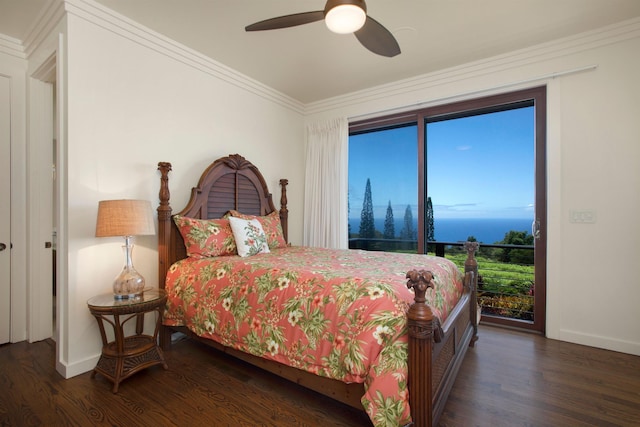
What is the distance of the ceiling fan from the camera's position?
1.60 meters

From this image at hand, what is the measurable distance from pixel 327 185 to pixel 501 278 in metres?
2.52

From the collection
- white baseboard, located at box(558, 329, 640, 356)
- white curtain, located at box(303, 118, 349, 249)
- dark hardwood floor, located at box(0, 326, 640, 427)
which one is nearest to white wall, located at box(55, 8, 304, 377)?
dark hardwood floor, located at box(0, 326, 640, 427)

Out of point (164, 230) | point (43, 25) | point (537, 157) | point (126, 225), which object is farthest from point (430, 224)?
point (43, 25)

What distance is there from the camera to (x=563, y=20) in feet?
8.36

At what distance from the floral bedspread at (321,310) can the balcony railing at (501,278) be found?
1.60 m

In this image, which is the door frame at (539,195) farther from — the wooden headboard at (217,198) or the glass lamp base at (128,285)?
the glass lamp base at (128,285)

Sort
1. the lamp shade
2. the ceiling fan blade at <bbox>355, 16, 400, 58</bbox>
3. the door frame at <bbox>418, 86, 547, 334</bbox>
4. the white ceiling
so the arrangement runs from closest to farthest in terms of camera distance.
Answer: the ceiling fan blade at <bbox>355, 16, 400, 58</bbox>
the lamp shade
the white ceiling
the door frame at <bbox>418, 86, 547, 334</bbox>

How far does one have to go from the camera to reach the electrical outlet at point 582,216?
272 centimetres

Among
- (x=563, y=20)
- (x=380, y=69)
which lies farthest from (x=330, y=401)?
(x=563, y=20)

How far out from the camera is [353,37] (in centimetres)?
275

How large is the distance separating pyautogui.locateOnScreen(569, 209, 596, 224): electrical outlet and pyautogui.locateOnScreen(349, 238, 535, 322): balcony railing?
0.87 metres

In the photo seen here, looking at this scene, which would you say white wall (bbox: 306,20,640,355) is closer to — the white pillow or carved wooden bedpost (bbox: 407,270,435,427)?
carved wooden bedpost (bbox: 407,270,435,427)

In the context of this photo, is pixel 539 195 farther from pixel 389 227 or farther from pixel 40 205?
pixel 40 205

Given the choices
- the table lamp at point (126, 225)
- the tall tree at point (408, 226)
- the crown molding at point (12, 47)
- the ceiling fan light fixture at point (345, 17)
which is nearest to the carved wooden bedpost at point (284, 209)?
the tall tree at point (408, 226)
